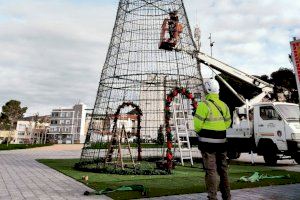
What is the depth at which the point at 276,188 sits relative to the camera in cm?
761

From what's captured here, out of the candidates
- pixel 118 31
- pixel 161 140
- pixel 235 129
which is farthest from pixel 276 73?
pixel 118 31

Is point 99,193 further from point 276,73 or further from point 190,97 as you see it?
point 276,73

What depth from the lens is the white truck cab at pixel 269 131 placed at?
1321 centimetres

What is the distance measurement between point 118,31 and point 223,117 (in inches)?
285

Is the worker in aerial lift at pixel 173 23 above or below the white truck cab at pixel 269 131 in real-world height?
above

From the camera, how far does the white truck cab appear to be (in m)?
13.2

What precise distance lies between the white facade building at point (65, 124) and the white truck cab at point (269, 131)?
127 metres

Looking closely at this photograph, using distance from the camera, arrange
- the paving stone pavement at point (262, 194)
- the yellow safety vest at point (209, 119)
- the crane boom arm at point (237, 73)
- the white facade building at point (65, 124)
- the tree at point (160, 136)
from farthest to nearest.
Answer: the white facade building at point (65, 124)
the crane boom arm at point (237, 73)
the tree at point (160, 136)
the paving stone pavement at point (262, 194)
the yellow safety vest at point (209, 119)

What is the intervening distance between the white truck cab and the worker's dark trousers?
8816mm

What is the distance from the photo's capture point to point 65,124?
14550cm

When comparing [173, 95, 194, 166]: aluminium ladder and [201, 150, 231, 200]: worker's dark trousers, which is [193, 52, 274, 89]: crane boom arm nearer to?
[173, 95, 194, 166]: aluminium ladder

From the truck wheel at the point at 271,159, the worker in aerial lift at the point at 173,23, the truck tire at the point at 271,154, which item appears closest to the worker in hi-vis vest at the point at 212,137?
the worker in aerial lift at the point at 173,23

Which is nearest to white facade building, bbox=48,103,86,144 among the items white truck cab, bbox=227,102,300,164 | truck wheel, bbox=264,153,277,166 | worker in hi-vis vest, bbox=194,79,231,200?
white truck cab, bbox=227,102,300,164

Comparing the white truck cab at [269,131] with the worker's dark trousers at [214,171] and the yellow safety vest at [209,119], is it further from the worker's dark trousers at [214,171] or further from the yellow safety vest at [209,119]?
the yellow safety vest at [209,119]
